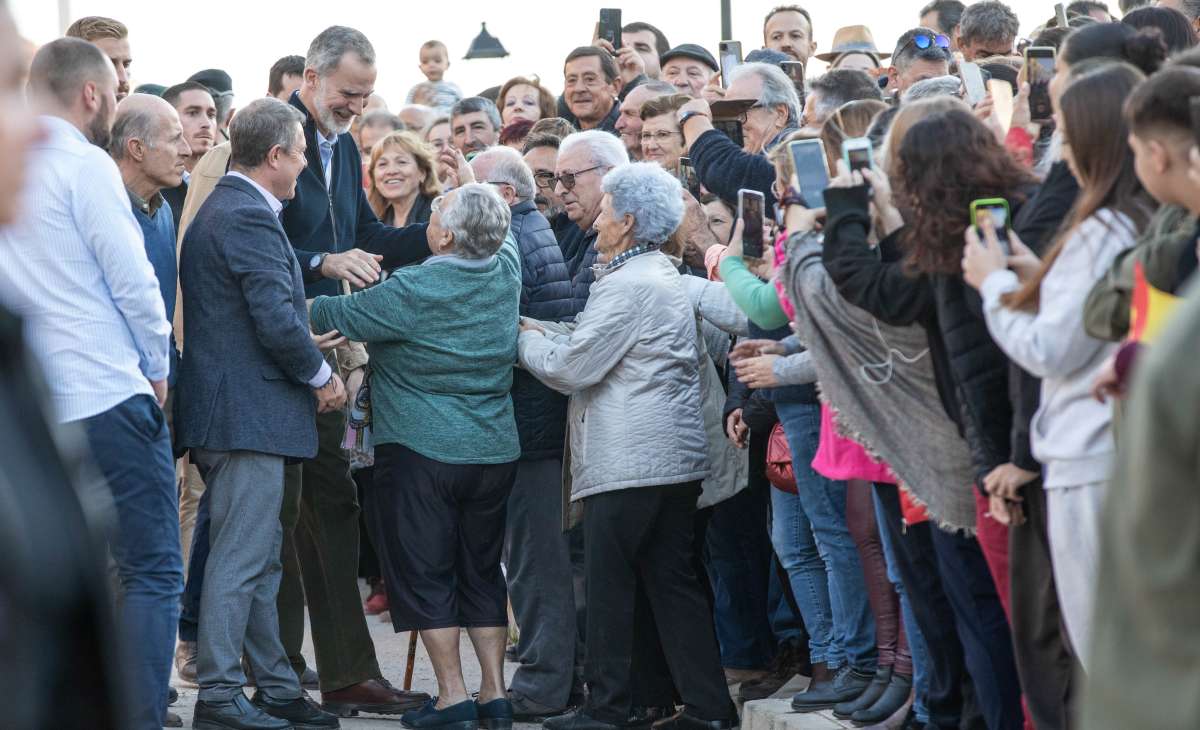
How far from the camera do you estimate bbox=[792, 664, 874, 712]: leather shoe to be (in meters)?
5.66

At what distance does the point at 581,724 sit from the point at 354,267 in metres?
1.96

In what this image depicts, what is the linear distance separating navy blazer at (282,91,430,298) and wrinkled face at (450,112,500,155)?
266 cm

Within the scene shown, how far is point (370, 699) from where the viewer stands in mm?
6742

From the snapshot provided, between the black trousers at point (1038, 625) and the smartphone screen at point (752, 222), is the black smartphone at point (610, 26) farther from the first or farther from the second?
the black trousers at point (1038, 625)

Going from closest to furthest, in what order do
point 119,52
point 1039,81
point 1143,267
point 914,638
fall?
point 1143,267
point 1039,81
point 914,638
point 119,52

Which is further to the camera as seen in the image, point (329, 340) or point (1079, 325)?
point (329, 340)

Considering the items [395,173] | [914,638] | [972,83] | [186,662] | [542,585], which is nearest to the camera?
[914,638]

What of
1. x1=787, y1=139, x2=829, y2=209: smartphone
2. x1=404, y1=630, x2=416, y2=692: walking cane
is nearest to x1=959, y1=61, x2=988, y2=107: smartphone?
x1=787, y1=139, x2=829, y2=209: smartphone

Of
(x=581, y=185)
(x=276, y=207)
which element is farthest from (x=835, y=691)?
(x=276, y=207)

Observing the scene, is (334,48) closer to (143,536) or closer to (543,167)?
(543,167)

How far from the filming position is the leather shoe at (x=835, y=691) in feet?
18.6

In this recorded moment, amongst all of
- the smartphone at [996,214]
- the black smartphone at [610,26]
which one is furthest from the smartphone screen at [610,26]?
the smartphone at [996,214]

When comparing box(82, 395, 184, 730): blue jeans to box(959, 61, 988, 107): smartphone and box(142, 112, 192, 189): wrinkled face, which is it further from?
box(959, 61, 988, 107): smartphone

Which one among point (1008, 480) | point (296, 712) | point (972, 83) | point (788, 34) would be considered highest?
point (788, 34)
